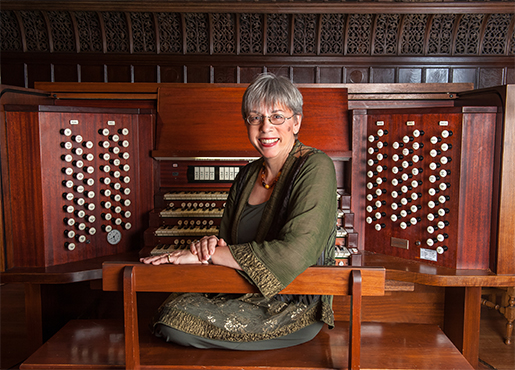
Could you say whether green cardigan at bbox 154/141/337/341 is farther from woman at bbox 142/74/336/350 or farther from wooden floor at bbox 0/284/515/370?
wooden floor at bbox 0/284/515/370

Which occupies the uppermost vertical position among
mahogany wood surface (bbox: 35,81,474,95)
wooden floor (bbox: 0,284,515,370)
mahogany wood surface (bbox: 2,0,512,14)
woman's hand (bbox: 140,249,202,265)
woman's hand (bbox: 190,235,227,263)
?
mahogany wood surface (bbox: 2,0,512,14)

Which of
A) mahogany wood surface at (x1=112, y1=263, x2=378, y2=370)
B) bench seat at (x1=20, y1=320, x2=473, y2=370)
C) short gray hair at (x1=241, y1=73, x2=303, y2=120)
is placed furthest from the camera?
short gray hair at (x1=241, y1=73, x2=303, y2=120)

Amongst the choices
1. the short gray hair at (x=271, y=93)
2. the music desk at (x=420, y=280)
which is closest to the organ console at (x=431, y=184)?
the music desk at (x=420, y=280)

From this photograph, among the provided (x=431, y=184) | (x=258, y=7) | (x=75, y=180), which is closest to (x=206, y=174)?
(x=75, y=180)

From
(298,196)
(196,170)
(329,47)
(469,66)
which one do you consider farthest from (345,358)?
(469,66)

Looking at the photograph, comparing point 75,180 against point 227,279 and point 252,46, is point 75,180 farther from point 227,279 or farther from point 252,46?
point 252,46

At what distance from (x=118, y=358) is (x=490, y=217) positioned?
8.28 ft

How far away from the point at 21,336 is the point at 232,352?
270 cm

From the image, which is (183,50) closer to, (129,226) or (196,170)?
(196,170)

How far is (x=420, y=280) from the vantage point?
8.79 feet

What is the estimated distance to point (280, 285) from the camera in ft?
5.08

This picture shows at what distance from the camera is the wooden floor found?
10.1 ft

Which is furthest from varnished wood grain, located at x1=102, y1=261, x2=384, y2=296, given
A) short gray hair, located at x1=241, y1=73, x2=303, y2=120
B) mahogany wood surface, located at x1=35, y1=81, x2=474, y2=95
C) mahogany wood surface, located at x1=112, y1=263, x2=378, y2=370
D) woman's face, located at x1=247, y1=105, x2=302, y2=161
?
mahogany wood surface, located at x1=35, y1=81, x2=474, y2=95

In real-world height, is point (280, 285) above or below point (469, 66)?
below
